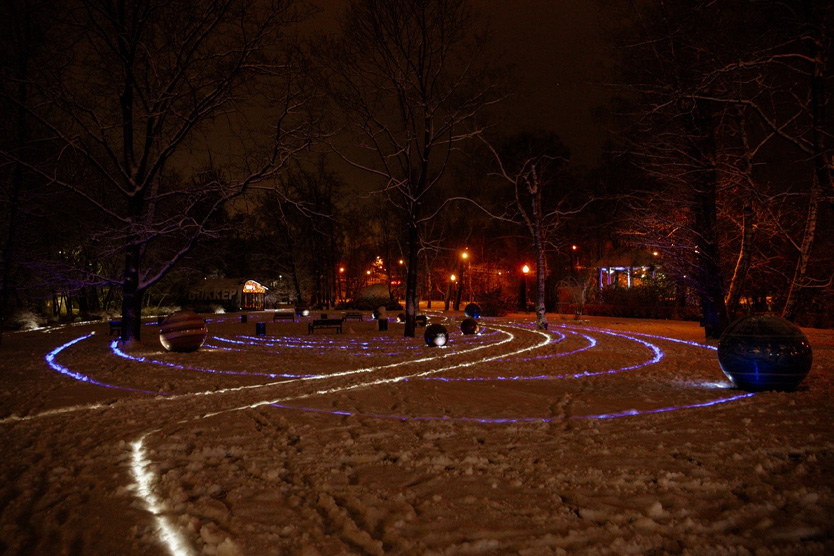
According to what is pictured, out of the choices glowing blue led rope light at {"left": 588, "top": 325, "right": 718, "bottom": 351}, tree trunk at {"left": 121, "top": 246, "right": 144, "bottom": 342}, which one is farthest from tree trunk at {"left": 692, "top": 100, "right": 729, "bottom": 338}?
tree trunk at {"left": 121, "top": 246, "right": 144, "bottom": 342}

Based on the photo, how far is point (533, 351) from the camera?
14.3 m

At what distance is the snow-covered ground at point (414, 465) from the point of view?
3.47 meters

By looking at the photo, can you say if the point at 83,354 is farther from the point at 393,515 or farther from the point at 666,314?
the point at 666,314

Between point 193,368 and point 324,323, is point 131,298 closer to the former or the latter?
point 193,368

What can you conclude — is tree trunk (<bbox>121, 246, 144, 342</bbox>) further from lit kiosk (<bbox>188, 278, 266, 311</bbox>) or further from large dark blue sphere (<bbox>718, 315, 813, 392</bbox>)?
lit kiosk (<bbox>188, 278, 266, 311</bbox>)

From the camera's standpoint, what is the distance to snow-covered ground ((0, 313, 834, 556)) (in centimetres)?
347

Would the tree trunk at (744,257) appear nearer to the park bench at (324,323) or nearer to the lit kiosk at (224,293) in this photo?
the park bench at (324,323)

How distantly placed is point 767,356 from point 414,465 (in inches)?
259

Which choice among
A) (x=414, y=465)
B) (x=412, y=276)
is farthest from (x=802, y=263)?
(x=414, y=465)

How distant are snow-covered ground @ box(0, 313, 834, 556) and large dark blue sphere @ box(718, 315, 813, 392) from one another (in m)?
0.35

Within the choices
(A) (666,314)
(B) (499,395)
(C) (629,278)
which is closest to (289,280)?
(C) (629,278)

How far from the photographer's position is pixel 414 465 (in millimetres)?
4871

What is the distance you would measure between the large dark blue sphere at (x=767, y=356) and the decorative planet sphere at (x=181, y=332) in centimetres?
1254

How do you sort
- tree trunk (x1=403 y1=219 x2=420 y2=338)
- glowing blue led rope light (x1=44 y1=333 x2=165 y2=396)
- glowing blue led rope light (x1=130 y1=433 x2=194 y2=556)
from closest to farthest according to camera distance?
glowing blue led rope light (x1=130 y1=433 x2=194 y2=556) → glowing blue led rope light (x1=44 y1=333 x2=165 y2=396) → tree trunk (x1=403 y1=219 x2=420 y2=338)
